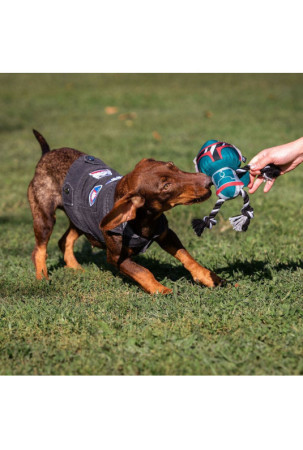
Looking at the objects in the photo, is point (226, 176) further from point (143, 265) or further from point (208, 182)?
point (143, 265)

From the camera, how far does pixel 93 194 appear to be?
553 centimetres

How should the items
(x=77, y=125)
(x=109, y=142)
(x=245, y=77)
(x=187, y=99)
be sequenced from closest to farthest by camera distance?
(x=109, y=142)
(x=77, y=125)
(x=187, y=99)
(x=245, y=77)

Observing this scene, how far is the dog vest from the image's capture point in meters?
5.20

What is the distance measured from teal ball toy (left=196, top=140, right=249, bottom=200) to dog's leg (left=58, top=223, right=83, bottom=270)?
2059 mm

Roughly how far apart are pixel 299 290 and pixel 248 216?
0.84 m

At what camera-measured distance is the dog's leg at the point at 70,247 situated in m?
6.55

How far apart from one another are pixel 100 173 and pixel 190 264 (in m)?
1.31

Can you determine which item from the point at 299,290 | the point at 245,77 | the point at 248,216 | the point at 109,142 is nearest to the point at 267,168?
the point at 248,216

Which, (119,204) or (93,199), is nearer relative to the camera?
(119,204)

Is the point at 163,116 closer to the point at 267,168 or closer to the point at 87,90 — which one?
the point at 87,90

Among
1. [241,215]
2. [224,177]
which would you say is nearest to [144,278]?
[241,215]

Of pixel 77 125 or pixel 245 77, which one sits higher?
pixel 245 77

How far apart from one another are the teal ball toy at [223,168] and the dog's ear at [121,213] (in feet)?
2.32

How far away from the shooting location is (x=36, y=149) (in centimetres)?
1317
